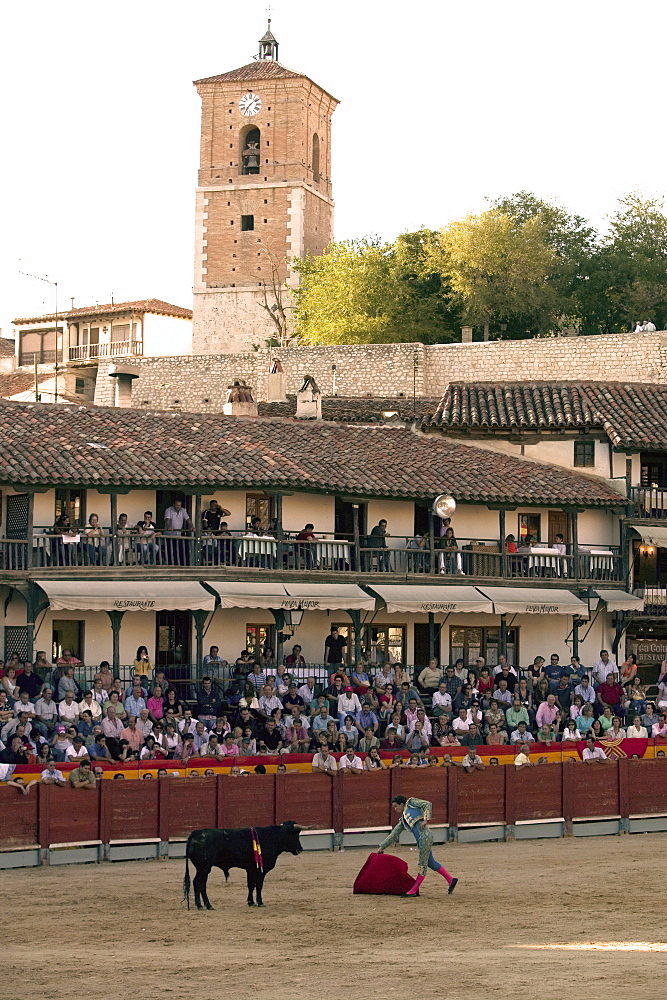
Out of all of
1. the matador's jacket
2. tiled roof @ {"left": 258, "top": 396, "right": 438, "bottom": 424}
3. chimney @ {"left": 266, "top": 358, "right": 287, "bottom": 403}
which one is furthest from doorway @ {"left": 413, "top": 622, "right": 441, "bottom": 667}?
the matador's jacket

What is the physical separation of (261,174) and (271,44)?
1039 centimetres

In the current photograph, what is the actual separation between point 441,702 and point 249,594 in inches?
188

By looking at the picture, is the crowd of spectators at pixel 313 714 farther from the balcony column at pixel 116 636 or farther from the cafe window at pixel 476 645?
the cafe window at pixel 476 645

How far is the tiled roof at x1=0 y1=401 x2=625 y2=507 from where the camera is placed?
3272cm

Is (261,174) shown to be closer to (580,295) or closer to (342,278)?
(342,278)

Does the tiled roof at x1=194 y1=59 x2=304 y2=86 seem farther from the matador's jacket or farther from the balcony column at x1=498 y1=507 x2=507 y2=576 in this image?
the matador's jacket

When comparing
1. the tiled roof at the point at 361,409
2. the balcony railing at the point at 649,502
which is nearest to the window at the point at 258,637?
the balcony railing at the point at 649,502

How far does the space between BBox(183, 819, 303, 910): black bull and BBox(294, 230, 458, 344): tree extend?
44922 millimetres

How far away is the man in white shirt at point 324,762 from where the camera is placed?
25019 mm

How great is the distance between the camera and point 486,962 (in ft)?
50.5

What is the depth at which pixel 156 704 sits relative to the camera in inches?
1074

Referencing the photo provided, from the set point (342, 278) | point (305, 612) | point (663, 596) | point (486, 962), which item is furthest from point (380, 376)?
point (486, 962)

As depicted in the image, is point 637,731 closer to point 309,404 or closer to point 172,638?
point 172,638

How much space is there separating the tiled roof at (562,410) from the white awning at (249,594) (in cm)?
1009
